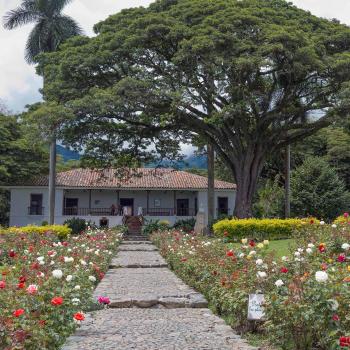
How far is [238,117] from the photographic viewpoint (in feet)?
84.0

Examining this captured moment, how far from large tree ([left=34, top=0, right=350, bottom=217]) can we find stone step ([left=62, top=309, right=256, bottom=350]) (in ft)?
51.8

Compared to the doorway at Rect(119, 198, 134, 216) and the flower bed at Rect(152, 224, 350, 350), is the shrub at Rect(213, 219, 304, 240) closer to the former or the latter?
the flower bed at Rect(152, 224, 350, 350)

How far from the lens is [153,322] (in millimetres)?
7262

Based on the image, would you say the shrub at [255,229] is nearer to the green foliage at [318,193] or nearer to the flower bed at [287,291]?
the green foliage at [318,193]

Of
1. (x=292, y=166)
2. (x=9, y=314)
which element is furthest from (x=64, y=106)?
(x=292, y=166)

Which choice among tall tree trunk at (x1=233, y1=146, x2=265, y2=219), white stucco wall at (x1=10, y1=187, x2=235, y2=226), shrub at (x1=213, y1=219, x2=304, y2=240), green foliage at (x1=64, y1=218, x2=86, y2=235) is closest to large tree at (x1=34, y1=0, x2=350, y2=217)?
tall tree trunk at (x1=233, y1=146, x2=265, y2=219)

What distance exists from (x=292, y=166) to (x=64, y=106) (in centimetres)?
2519

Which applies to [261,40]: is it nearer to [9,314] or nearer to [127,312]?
[127,312]

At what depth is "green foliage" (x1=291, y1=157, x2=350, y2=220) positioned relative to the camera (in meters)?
36.3

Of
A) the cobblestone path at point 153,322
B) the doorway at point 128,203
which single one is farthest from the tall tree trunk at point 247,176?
the doorway at point 128,203

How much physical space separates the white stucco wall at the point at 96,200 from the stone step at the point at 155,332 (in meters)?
31.7

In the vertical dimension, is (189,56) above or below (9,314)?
above

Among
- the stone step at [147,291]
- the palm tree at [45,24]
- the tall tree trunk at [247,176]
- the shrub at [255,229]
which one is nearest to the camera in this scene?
the stone step at [147,291]

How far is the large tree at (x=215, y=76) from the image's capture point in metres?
23.3
